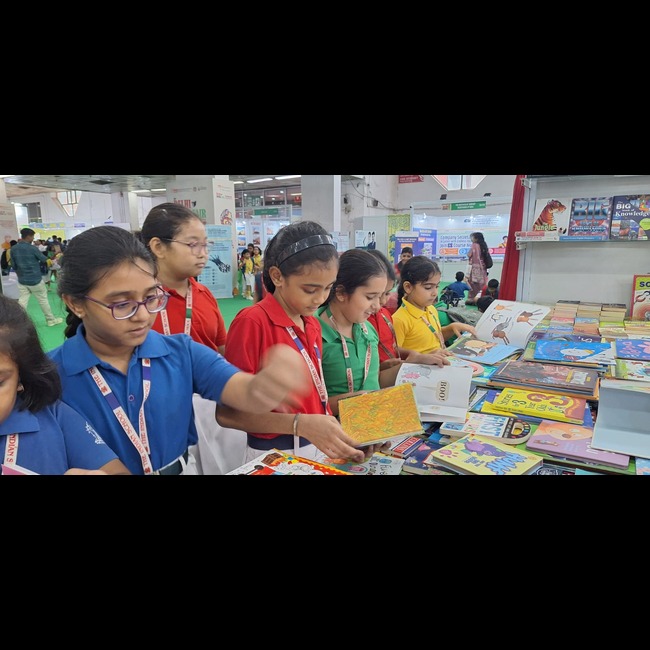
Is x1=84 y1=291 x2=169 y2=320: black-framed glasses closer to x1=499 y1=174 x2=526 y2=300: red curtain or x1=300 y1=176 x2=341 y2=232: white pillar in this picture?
x1=499 y1=174 x2=526 y2=300: red curtain

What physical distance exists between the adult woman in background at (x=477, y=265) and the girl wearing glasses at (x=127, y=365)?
25.8 feet

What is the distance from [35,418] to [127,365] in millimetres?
250

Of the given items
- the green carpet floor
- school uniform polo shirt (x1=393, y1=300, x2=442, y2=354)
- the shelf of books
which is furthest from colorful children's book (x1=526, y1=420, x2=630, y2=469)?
the green carpet floor

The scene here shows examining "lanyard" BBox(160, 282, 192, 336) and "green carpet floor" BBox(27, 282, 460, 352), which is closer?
"lanyard" BBox(160, 282, 192, 336)

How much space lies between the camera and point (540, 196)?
375cm

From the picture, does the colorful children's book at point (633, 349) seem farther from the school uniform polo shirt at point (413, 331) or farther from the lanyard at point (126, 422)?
the lanyard at point (126, 422)

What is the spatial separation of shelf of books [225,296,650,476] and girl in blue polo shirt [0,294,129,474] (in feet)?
1.16

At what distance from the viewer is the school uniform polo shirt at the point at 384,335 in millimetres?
2352

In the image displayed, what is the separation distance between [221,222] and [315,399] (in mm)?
9666

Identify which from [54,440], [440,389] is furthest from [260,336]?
[440,389]

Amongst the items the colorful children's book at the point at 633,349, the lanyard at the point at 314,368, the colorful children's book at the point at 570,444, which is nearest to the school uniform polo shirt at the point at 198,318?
the lanyard at the point at 314,368

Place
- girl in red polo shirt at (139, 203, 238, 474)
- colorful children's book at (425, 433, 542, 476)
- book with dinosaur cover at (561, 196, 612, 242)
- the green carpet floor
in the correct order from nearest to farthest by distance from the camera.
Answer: colorful children's book at (425, 433, 542, 476), girl in red polo shirt at (139, 203, 238, 474), book with dinosaur cover at (561, 196, 612, 242), the green carpet floor

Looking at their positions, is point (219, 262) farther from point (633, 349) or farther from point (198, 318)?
point (633, 349)

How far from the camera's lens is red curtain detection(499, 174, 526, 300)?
12.8ft
